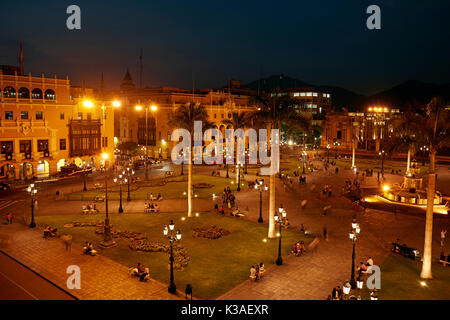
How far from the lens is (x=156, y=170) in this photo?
64062 millimetres

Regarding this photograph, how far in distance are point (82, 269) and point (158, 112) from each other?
68.4 m

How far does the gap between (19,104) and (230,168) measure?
124 ft

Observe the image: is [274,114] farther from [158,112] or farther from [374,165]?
[158,112]

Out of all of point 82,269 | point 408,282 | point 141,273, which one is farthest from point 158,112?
point 408,282

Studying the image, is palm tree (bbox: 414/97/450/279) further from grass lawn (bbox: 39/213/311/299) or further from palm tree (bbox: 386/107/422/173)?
grass lawn (bbox: 39/213/311/299)

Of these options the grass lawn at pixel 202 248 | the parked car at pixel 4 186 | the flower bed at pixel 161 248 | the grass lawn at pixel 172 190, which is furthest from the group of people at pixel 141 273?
the parked car at pixel 4 186

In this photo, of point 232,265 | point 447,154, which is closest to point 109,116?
point 232,265

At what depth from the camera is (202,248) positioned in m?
24.5

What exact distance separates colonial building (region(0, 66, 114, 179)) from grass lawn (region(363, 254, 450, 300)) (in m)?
38.3

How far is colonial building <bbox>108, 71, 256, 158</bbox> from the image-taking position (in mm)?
85000

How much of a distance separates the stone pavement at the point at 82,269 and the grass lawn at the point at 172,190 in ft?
48.5

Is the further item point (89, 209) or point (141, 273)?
point (89, 209)

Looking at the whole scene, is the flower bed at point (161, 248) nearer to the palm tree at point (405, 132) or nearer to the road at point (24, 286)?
the road at point (24, 286)

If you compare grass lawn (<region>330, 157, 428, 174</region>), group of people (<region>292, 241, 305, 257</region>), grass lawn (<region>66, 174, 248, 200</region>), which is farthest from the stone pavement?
grass lawn (<region>330, 157, 428, 174</region>)
